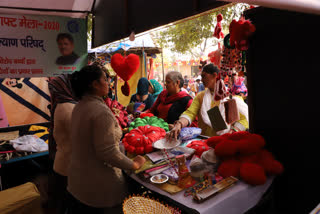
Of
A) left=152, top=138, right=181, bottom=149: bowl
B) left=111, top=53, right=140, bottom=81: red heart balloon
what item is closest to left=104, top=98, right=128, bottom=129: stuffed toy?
left=111, top=53, right=140, bottom=81: red heart balloon

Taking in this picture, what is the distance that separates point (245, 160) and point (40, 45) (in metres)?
2.96

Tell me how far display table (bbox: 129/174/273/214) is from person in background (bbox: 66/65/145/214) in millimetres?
312

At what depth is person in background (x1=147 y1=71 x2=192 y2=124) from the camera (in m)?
2.97

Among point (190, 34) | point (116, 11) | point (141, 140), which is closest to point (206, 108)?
point (141, 140)

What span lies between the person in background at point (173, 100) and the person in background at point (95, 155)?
148cm


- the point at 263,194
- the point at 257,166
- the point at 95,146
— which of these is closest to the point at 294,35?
the point at 257,166

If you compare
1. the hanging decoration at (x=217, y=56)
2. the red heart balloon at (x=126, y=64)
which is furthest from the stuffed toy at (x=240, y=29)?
the red heart balloon at (x=126, y=64)

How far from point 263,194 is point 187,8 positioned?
1545 mm

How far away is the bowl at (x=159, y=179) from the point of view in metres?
1.38

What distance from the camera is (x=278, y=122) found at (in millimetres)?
1553

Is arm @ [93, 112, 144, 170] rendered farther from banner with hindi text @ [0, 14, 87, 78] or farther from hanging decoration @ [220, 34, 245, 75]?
banner with hindi text @ [0, 14, 87, 78]

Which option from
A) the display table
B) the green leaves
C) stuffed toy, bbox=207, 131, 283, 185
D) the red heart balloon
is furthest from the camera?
the green leaves

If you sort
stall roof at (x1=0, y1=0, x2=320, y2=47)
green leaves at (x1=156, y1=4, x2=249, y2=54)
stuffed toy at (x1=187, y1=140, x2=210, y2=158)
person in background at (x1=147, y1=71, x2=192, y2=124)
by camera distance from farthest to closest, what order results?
green leaves at (x1=156, y1=4, x2=249, y2=54), person in background at (x1=147, y1=71, x2=192, y2=124), stall roof at (x1=0, y1=0, x2=320, y2=47), stuffed toy at (x1=187, y1=140, x2=210, y2=158)

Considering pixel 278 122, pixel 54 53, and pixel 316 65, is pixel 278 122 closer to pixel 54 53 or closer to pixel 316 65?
pixel 316 65
